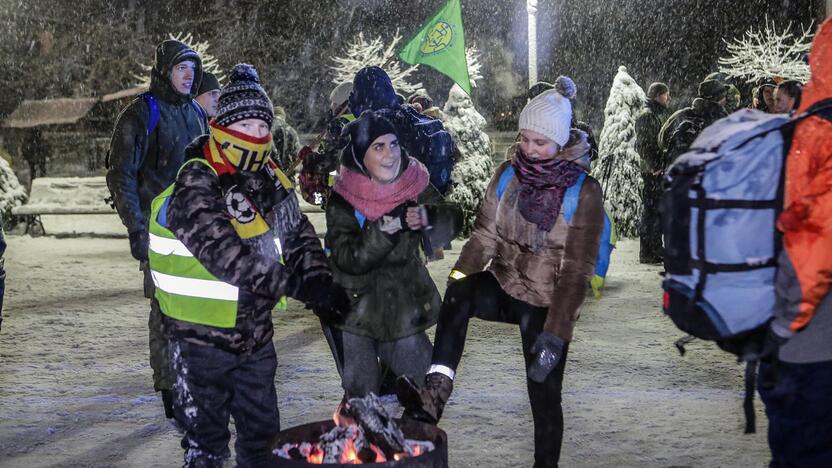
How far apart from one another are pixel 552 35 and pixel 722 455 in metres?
43.6

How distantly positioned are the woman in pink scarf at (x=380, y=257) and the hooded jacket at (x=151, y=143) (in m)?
1.80

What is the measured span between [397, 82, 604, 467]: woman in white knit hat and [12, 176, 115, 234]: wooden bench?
15.0m

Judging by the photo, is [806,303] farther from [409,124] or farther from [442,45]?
[442,45]

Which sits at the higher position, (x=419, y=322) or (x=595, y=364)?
(x=419, y=322)

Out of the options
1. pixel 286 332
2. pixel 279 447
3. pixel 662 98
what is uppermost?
pixel 662 98

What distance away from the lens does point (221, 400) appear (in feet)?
13.5

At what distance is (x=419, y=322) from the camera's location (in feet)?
15.0

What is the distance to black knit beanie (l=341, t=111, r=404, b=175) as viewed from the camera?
451cm

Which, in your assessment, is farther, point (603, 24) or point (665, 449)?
point (603, 24)

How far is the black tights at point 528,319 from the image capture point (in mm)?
4253

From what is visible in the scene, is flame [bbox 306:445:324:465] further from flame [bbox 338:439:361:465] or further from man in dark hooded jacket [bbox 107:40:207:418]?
man in dark hooded jacket [bbox 107:40:207:418]

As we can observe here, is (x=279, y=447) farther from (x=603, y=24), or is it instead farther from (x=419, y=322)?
(x=603, y=24)

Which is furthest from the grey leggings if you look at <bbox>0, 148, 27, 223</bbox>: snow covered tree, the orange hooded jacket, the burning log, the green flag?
<bbox>0, 148, 27, 223</bbox>: snow covered tree

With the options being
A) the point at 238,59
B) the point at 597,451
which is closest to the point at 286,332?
the point at 597,451
